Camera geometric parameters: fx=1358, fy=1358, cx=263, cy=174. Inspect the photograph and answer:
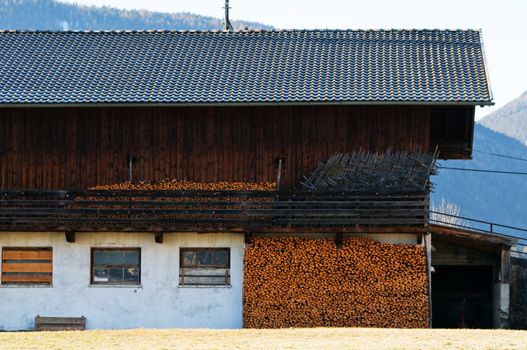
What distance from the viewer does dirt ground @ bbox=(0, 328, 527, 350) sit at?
29516mm

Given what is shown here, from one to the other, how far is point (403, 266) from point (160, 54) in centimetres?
1074

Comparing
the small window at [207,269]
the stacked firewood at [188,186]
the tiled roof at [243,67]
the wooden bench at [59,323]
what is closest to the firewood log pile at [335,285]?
the small window at [207,269]

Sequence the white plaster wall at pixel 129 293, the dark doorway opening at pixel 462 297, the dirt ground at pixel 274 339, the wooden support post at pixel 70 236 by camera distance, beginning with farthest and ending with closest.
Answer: the dark doorway opening at pixel 462 297, the wooden support post at pixel 70 236, the white plaster wall at pixel 129 293, the dirt ground at pixel 274 339

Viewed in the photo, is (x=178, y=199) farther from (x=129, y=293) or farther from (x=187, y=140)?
(x=129, y=293)

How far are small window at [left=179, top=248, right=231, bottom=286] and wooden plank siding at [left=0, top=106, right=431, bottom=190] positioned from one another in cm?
221

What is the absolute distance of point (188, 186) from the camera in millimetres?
39250

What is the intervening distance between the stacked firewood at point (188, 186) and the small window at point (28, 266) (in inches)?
96.1

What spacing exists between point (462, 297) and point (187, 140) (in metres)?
12.5

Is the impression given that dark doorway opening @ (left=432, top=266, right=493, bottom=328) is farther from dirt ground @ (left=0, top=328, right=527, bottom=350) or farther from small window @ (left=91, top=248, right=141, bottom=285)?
small window @ (left=91, top=248, right=141, bottom=285)

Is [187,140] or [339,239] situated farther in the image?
[187,140]

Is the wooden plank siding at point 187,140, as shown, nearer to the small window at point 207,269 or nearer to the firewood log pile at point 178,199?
the firewood log pile at point 178,199

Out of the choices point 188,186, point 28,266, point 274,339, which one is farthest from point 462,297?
point 274,339

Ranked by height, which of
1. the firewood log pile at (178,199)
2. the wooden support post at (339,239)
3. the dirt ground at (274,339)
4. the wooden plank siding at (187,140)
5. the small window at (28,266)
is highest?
the wooden plank siding at (187,140)

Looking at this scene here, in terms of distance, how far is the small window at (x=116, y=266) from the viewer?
1534 inches
